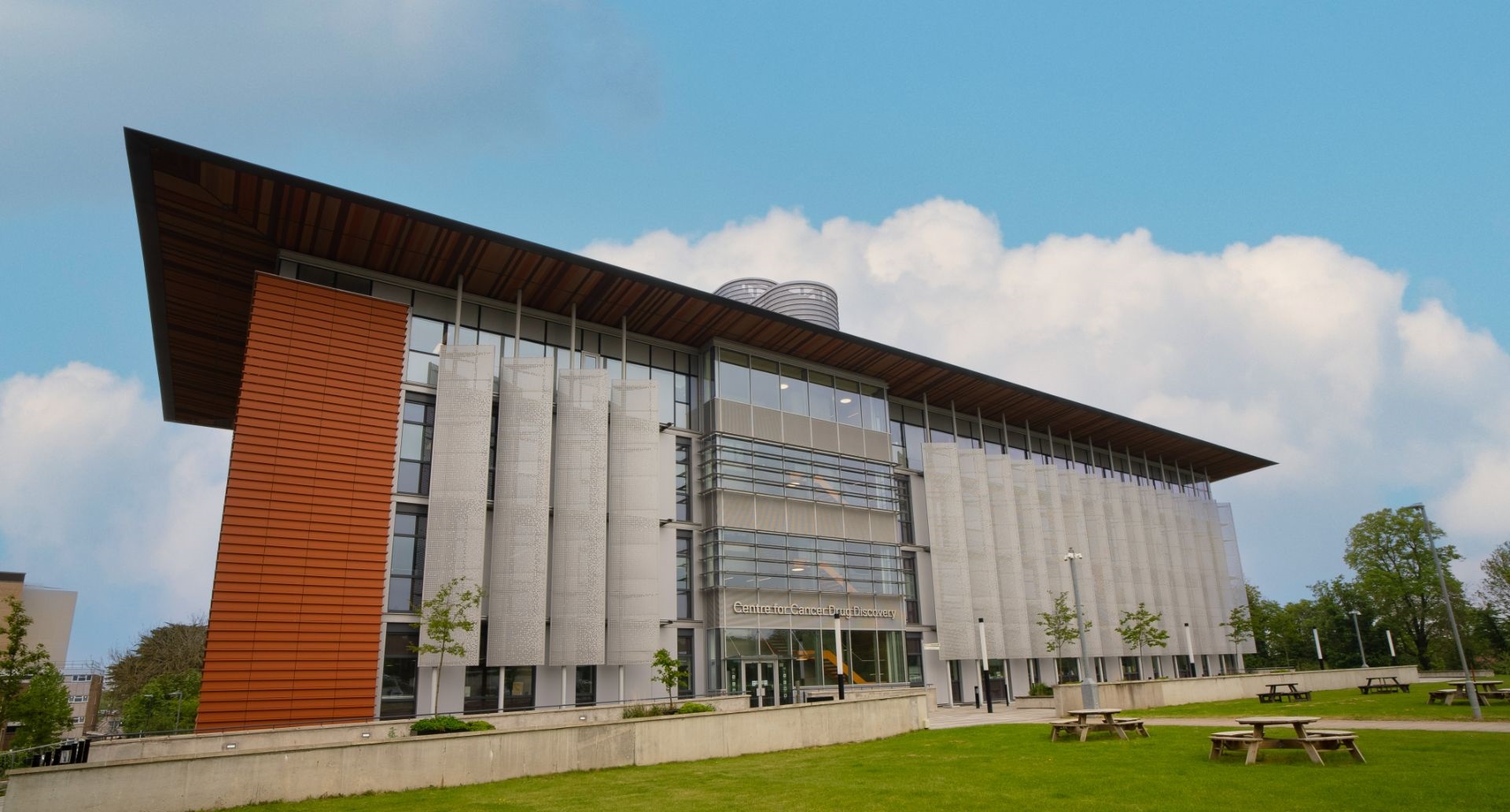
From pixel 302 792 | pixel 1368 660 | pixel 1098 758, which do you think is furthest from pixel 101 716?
pixel 1368 660

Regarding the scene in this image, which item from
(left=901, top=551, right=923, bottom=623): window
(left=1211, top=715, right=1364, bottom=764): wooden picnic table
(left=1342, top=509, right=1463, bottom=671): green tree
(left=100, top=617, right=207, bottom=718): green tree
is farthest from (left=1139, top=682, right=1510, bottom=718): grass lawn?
(left=100, top=617, right=207, bottom=718): green tree

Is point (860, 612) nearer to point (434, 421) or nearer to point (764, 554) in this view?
point (764, 554)

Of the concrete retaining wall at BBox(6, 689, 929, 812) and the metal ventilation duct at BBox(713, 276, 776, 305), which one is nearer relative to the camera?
the concrete retaining wall at BBox(6, 689, 929, 812)

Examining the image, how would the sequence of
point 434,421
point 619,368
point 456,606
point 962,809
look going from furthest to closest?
point 619,368, point 434,421, point 456,606, point 962,809

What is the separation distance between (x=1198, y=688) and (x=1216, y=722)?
38.8 ft

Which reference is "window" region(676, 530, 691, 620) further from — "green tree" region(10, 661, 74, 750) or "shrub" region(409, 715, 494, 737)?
"green tree" region(10, 661, 74, 750)

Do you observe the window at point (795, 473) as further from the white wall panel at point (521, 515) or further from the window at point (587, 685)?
the window at point (587, 685)

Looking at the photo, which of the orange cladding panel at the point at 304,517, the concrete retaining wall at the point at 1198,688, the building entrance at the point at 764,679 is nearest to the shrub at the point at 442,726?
the orange cladding panel at the point at 304,517

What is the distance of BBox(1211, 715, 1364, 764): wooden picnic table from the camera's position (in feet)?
43.7

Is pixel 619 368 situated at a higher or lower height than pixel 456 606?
higher

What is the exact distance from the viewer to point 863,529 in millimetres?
41344

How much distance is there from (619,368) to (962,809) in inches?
1089

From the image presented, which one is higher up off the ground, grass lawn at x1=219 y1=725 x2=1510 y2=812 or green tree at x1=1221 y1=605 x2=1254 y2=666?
green tree at x1=1221 y1=605 x2=1254 y2=666

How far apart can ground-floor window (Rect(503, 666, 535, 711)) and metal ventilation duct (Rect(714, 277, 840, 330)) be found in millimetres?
23550
